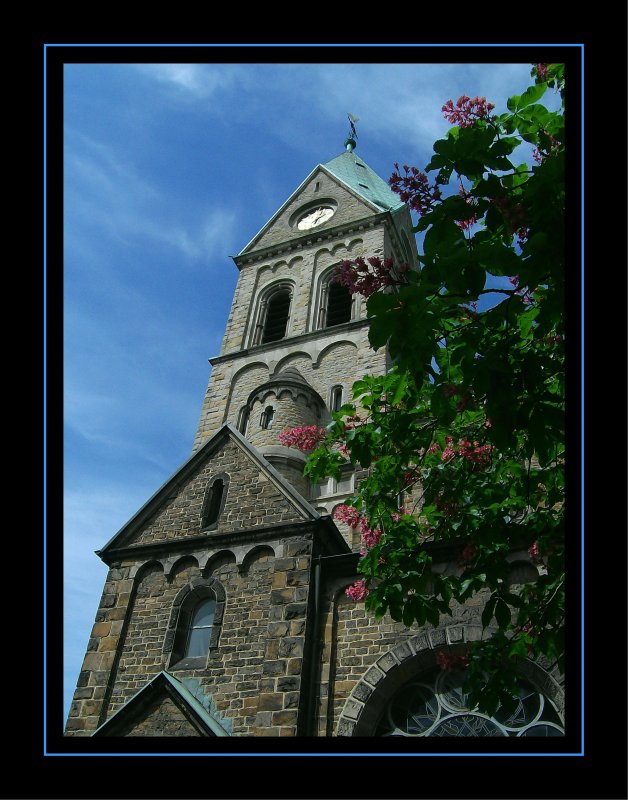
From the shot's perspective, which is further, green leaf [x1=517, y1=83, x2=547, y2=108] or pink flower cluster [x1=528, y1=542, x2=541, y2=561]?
pink flower cluster [x1=528, y1=542, x2=541, y2=561]

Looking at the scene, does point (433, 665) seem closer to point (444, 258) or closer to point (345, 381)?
point (444, 258)

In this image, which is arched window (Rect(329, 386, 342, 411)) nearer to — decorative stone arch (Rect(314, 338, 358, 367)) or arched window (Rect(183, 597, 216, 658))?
decorative stone arch (Rect(314, 338, 358, 367))

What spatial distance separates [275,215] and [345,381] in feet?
43.1

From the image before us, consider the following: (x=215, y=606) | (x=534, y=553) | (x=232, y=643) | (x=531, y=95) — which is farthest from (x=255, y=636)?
(x=531, y=95)

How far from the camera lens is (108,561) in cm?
1178

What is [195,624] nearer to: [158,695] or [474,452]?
[158,695]

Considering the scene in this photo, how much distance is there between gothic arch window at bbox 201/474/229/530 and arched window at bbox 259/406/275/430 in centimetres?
753

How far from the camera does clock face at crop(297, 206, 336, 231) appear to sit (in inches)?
1182

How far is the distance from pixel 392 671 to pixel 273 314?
64.2 feet

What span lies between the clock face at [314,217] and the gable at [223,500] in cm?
A: 1931

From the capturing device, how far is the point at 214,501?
11930 mm

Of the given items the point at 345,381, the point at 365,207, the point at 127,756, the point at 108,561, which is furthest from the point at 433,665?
the point at 365,207

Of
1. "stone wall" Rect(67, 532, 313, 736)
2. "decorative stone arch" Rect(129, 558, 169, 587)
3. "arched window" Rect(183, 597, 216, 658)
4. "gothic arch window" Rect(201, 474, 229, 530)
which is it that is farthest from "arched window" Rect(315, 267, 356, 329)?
"arched window" Rect(183, 597, 216, 658)
